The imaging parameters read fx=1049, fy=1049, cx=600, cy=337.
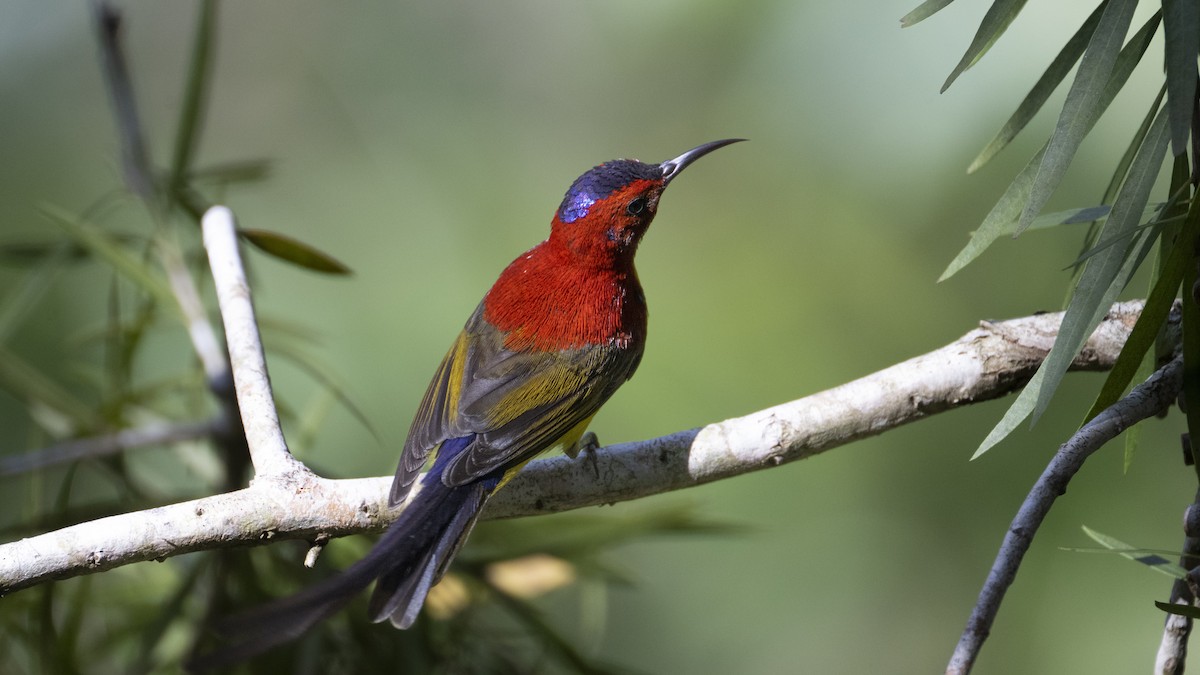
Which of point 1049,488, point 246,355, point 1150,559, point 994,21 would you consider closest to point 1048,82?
point 994,21

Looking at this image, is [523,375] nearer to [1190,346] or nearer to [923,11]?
[923,11]

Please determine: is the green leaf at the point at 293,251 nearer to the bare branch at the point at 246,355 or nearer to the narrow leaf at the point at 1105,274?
the bare branch at the point at 246,355

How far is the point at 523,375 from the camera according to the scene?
227cm

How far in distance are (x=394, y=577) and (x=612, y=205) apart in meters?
1.09

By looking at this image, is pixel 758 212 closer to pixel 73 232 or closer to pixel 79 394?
pixel 73 232

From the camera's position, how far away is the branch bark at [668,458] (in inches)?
60.1

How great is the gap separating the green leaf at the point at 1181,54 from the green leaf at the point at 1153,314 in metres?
0.25

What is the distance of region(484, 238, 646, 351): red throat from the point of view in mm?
2361

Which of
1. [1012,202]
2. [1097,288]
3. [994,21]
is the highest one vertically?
[994,21]

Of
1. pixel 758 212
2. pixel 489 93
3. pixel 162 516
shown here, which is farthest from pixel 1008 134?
pixel 489 93

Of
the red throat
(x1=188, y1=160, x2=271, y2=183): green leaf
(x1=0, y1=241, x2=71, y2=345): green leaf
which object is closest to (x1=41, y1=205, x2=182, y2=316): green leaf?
(x1=0, y1=241, x2=71, y2=345): green leaf

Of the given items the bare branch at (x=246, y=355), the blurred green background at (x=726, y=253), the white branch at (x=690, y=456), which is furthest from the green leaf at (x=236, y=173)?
the white branch at (x=690, y=456)

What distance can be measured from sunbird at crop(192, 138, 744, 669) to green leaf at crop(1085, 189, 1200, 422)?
3.41ft

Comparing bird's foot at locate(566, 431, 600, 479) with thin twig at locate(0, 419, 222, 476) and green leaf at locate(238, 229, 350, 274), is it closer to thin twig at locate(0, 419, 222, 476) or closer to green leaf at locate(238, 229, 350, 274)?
green leaf at locate(238, 229, 350, 274)
